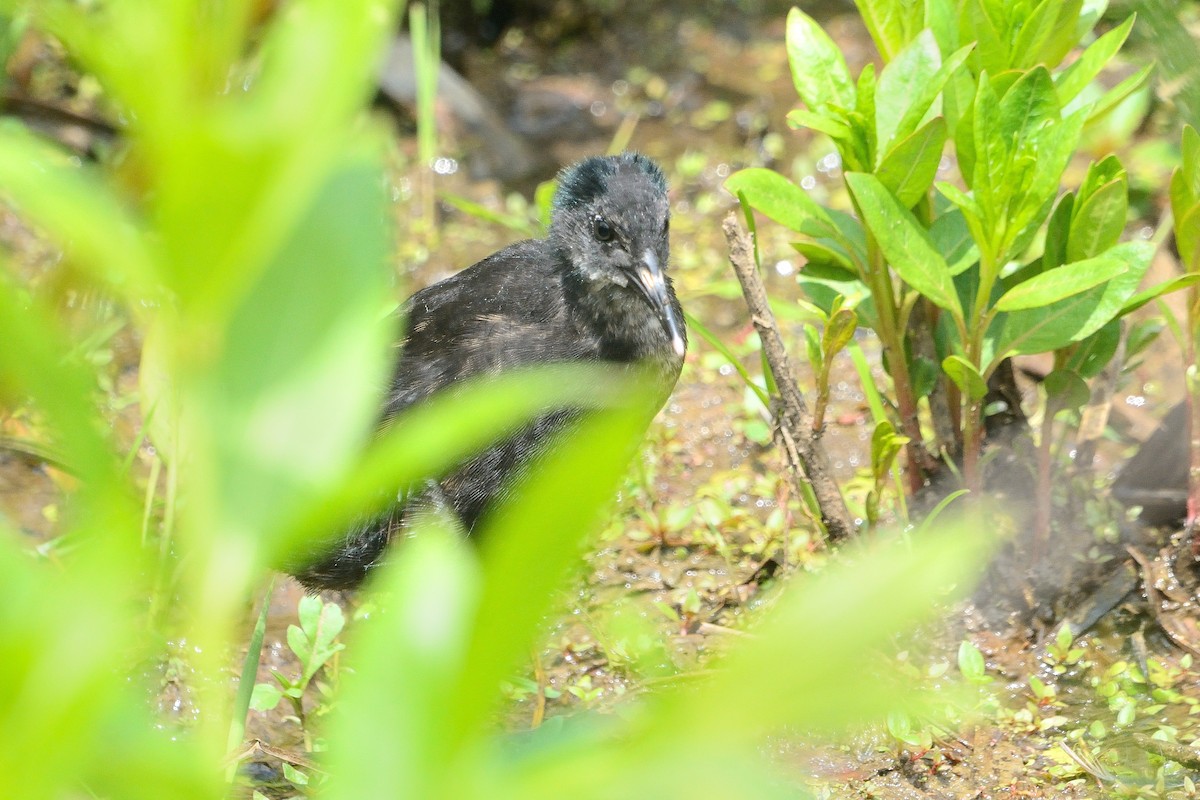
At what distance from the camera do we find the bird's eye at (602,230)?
331cm

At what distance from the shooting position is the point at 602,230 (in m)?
3.32

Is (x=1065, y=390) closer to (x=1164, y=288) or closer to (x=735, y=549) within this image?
(x=1164, y=288)

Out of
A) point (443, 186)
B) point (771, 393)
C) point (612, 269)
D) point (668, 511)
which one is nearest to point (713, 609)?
point (668, 511)

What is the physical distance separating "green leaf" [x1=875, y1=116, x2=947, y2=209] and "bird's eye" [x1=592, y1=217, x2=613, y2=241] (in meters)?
0.91

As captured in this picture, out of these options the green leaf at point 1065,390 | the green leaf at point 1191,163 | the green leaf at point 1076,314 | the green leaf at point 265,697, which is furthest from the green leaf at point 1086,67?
the green leaf at point 265,697

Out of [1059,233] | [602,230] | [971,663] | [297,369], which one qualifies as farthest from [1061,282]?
[297,369]

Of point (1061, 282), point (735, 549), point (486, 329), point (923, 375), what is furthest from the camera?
point (735, 549)

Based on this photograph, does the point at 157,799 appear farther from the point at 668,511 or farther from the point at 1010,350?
the point at 668,511

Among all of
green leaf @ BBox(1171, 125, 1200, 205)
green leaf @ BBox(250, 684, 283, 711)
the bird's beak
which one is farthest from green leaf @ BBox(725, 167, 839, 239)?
green leaf @ BBox(250, 684, 283, 711)

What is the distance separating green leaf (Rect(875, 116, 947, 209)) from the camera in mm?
2520

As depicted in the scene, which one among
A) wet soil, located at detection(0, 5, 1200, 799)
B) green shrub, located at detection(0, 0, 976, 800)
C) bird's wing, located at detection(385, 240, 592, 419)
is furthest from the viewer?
bird's wing, located at detection(385, 240, 592, 419)

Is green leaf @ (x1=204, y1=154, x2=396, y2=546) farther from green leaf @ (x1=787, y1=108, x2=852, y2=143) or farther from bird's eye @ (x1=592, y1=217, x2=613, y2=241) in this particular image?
bird's eye @ (x1=592, y1=217, x2=613, y2=241)

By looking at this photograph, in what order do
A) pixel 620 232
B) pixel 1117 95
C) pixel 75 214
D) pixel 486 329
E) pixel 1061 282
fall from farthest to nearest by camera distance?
pixel 620 232, pixel 486 329, pixel 1117 95, pixel 1061 282, pixel 75 214

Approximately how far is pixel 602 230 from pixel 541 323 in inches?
12.7
